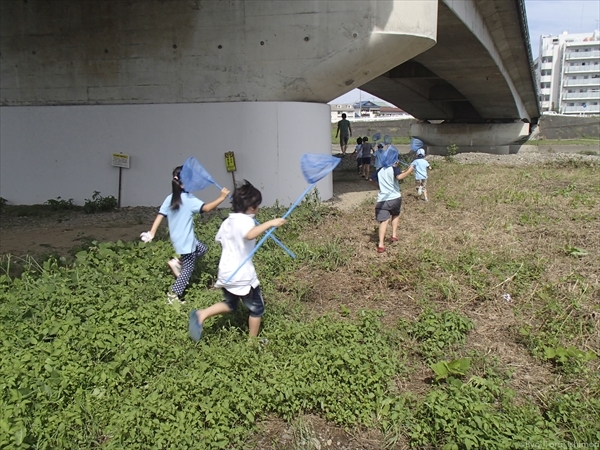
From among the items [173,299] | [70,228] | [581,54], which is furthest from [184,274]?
[581,54]

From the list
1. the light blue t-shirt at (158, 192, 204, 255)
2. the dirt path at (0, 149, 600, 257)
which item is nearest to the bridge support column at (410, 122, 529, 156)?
the dirt path at (0, 149, 600, 257)

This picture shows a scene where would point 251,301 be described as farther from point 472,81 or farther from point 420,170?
point 472,81

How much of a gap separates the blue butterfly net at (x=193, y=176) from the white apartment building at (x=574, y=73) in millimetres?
84255

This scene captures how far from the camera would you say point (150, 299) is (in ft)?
17.2

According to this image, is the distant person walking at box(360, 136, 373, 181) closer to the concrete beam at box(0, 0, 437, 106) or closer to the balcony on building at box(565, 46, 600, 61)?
the concrete beam at box(0, 0, 437, 106)

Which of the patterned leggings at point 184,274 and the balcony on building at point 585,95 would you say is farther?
the balcony on building at point 585,95

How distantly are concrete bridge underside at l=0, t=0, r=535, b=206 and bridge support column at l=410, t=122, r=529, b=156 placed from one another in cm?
2135

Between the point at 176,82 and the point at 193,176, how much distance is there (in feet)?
18.7

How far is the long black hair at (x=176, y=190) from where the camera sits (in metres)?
5.19

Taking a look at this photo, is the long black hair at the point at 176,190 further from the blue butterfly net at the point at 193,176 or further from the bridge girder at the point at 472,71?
the bridge girder at the point at 472,71

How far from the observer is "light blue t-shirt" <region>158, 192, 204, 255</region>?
5.27 m

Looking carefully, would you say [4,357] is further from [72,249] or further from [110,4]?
[110,4]

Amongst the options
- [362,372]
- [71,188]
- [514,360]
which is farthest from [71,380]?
[71,188]

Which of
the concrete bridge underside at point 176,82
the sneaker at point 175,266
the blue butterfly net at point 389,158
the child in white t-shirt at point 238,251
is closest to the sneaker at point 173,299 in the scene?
the sneaker at point 175,266
